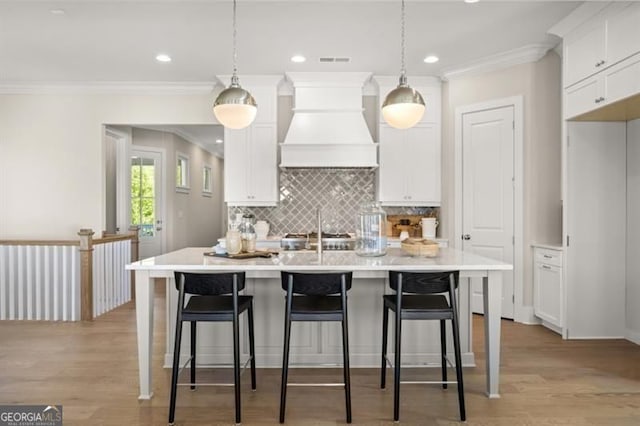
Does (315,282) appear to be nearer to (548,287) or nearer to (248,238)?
(248,238)

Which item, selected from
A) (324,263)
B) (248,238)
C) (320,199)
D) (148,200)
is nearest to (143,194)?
(148,200)

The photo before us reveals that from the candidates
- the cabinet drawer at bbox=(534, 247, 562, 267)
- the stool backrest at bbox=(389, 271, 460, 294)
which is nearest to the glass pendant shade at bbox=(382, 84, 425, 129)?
the stool backrest at bbox=(389, 271, 460, 294)

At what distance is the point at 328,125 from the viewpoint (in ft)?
16.6

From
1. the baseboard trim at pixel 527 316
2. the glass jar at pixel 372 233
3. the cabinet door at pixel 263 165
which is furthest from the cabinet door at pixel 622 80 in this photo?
the cabinet door at pixel 263 165

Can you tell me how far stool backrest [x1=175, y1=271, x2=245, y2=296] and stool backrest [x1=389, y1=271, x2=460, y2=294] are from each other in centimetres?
95

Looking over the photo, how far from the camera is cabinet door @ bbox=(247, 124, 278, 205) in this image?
525cm

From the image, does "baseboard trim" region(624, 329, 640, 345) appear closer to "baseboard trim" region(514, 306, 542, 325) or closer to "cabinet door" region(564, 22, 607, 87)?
"baseboard trim" region(514, 306, 542, 325)

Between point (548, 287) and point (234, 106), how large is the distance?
340 cm

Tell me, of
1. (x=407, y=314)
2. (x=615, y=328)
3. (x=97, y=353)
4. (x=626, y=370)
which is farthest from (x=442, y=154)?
(x=97, y=353)

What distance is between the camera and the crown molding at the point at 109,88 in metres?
5.46

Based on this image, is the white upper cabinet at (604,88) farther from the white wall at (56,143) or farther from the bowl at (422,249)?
the white wall at (56,143)

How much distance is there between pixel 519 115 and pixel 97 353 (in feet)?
15.3

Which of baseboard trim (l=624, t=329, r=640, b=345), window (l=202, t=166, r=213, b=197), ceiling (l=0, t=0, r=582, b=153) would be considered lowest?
baseboard trim (l=624, t=329, r=640, b=345)

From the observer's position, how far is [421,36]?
4.06 meters
